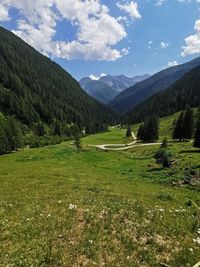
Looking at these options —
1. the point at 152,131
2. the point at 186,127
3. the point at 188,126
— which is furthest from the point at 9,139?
the point at 188,126

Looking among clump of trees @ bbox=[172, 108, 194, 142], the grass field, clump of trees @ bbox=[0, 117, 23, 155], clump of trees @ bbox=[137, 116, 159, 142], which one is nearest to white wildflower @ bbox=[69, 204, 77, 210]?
the grass field

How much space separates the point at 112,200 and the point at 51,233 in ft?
28.2

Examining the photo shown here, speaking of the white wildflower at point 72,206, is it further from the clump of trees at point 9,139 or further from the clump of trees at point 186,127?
the clump of trees at point 9,139

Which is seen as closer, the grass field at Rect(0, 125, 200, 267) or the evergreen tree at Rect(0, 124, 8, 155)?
the grass field at Rect(0, 125, 200, 267)

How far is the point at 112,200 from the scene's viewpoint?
22.0m

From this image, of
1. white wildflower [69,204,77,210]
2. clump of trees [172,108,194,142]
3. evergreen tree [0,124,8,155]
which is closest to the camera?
white wildflower [69,204,77,210]

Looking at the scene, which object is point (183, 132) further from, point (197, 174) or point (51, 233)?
point (51, 233)

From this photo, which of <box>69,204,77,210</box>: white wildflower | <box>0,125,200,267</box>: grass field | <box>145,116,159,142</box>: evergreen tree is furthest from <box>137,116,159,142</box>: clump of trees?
<box>69,204,77,210</box>: white wildflower

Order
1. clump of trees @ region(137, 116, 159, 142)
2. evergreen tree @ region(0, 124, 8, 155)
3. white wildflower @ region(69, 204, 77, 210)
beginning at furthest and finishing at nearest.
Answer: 1. clump of trees @ region(137, 116, 159, 142)
2. evergreen tree @ region(0, 124, 8, 155)
3. white wildflower @ region(69, 204, 77, 210)

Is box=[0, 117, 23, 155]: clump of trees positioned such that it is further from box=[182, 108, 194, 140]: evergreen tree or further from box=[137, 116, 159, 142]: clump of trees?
box=[182, 108, 194, 140]: evergreen tree

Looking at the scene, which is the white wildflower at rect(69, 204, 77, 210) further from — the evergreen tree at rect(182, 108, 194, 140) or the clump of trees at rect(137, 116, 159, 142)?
the clump of trees at rect(137, 116, 159, 142)

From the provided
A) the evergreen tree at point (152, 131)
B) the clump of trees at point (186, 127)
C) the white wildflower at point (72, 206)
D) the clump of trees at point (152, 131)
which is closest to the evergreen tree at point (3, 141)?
the clump of trees at point (152, 131)

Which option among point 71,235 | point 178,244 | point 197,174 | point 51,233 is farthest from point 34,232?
point 197,174

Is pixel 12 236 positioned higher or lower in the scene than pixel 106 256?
higher
